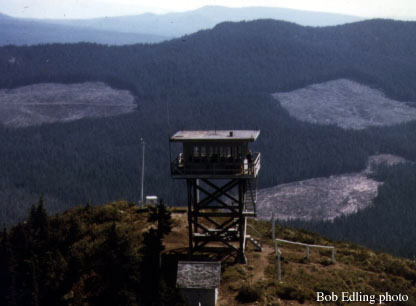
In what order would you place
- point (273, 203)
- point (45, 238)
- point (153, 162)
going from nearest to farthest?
point (45, 238)
point (273, 203)
point (153, 162)

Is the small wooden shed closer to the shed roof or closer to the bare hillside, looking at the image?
the shed roof

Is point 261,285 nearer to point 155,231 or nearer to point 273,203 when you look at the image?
point 155,231

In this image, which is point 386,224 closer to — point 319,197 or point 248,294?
point 319,197

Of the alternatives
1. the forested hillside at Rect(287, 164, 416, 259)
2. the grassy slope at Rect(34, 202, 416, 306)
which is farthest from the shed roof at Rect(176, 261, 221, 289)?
the forested hillside at Rect(287, 164, 416, 259)

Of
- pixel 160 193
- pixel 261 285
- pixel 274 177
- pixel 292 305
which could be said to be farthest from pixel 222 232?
pixel 274 177

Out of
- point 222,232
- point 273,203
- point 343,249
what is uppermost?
point 222,232

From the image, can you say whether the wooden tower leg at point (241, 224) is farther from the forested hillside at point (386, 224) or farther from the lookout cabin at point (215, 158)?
the forested hillside at point (386, 224)

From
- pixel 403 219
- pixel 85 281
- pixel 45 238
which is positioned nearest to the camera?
pixel 85 281
